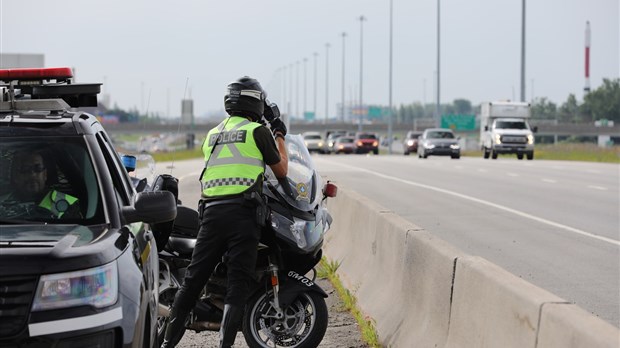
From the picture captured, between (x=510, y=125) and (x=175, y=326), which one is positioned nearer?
(x=175, y=326)

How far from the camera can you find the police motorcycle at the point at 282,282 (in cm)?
779

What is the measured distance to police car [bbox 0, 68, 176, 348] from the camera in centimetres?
509

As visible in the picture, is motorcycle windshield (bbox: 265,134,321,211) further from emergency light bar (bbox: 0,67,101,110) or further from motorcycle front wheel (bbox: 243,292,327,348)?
emergency light bar (bbox: 0,67,101,110)

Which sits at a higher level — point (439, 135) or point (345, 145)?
point (439, 135)

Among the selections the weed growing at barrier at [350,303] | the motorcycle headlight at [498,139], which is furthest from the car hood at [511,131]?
the weed growing at barrier at [350,303]

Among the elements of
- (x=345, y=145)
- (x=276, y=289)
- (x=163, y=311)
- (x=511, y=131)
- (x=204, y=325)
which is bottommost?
(x=345, y=145)

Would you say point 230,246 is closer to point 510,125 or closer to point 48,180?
point 48,180

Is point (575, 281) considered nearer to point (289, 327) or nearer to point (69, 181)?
point (289, 327)

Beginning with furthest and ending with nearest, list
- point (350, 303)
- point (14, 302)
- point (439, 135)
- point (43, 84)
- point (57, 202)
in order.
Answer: point (439, 135) < point (350, 303) < point (43, 84) < point (57, 202) < point (14, 302)

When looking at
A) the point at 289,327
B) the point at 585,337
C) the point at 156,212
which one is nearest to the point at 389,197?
the point at 289,327

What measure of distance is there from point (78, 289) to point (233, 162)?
98.0 inches

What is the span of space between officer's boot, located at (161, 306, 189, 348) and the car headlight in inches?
88.8

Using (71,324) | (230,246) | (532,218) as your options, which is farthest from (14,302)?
(532,218)

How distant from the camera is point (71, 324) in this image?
5.11m
